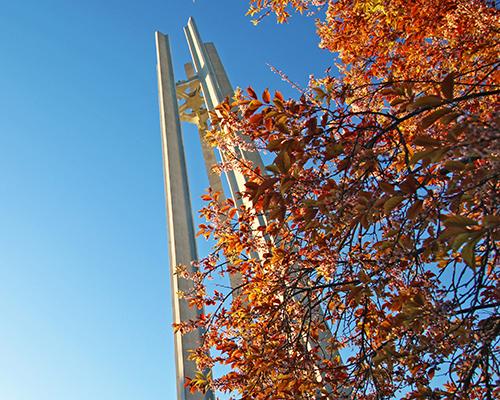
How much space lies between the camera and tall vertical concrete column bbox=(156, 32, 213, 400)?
417 cm

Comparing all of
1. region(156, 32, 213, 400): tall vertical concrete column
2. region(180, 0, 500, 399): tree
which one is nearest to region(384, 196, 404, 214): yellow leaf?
region(180, 0, 500, 399): tree

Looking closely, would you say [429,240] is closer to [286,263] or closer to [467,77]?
[286,263]

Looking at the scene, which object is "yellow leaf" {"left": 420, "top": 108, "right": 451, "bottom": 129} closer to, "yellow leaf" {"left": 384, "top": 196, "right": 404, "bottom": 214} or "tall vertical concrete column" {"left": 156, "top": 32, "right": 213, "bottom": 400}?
"yellow leaf" {"left": 384, "top": 196, "right": 404, "bottom": 214}

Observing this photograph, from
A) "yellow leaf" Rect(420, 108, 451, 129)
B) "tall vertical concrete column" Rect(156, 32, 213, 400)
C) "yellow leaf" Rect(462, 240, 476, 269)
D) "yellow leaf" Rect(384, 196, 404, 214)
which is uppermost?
"tall vertical concrete column" Rect(156, 32, 213, 400)

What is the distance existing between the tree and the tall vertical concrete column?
3.48 ft

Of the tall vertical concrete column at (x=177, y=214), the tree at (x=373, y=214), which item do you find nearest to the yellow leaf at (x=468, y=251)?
the tree at (x=373, y=214)

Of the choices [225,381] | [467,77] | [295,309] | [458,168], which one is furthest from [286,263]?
[467,77]

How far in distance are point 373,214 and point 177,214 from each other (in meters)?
4.35

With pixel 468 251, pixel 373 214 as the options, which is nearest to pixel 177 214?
pixel 373 214

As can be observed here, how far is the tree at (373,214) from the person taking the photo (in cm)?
138

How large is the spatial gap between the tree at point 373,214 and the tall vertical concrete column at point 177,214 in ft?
3.48

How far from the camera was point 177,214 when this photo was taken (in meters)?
5.69

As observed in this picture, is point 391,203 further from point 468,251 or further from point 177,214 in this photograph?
point 177,214

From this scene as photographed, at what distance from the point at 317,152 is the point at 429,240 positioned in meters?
0.60
